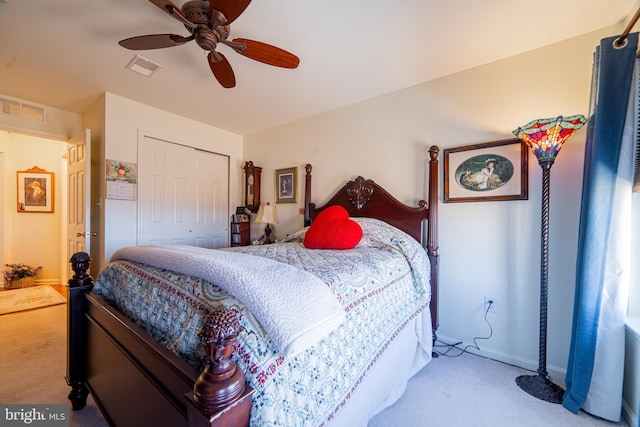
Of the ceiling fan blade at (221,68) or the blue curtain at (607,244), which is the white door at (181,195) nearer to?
the ceiling fan blade at (221,68)

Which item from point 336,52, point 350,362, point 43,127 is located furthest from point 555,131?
point 43,127

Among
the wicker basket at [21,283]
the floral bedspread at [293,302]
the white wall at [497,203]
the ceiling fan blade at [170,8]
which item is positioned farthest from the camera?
the wicker basket at [21,283]

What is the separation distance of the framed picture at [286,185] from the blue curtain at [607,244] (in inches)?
109

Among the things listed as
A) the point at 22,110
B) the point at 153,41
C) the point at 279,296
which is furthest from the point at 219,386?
the point at 22,110

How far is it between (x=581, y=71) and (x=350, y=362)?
251 cm

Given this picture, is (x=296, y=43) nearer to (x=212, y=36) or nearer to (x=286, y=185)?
(x=212, y=36)

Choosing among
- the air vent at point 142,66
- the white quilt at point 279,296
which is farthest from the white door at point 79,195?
the white quilt at point 279,296

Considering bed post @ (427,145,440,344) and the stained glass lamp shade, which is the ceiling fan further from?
the stained glass lamp shade

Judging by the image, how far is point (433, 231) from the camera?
2281mm

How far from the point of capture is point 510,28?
1.80 meters

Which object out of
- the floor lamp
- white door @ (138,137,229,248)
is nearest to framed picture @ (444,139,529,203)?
the floor lamp

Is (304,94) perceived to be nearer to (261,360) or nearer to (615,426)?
(261,360)

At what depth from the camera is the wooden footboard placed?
599 millimetres

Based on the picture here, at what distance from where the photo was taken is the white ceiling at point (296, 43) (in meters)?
1.66
